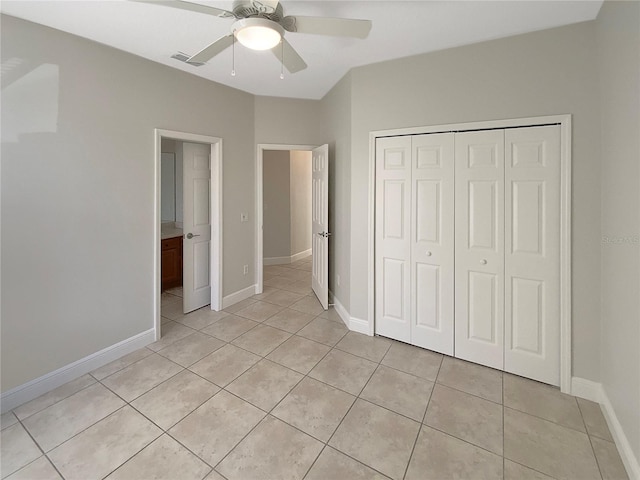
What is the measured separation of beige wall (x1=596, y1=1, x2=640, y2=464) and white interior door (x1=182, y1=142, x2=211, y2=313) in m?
3.74

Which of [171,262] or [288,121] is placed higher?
[288,121]

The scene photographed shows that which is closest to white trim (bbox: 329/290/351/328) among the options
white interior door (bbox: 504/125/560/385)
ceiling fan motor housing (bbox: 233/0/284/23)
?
white interior door (bbox: 504/125/560/385)

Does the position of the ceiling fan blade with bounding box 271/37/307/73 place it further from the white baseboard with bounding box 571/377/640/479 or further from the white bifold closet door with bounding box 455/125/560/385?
the white baseboard with bounding box 571/377/640/479

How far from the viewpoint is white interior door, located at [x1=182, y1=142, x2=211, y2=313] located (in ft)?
11.7

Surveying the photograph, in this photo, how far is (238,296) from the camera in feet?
13.4

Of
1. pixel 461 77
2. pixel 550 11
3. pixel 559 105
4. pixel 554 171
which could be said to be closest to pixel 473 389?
pixel 554 171

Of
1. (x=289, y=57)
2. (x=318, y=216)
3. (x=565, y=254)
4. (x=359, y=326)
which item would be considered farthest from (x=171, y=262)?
(x=565, y=254)

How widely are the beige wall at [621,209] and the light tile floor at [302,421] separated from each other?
1.21ft

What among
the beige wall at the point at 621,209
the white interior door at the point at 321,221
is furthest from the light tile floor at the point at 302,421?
the white interior door at the point at 321,221

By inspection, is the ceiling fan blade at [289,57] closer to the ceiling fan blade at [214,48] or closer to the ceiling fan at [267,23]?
the ceiling fan at [267,23]

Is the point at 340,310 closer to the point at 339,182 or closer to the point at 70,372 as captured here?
the point at 339,182

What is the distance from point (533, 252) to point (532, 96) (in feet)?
3.96

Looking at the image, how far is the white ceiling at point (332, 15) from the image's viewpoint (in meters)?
2.00

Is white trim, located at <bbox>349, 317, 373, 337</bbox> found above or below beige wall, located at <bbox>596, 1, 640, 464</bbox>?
below
